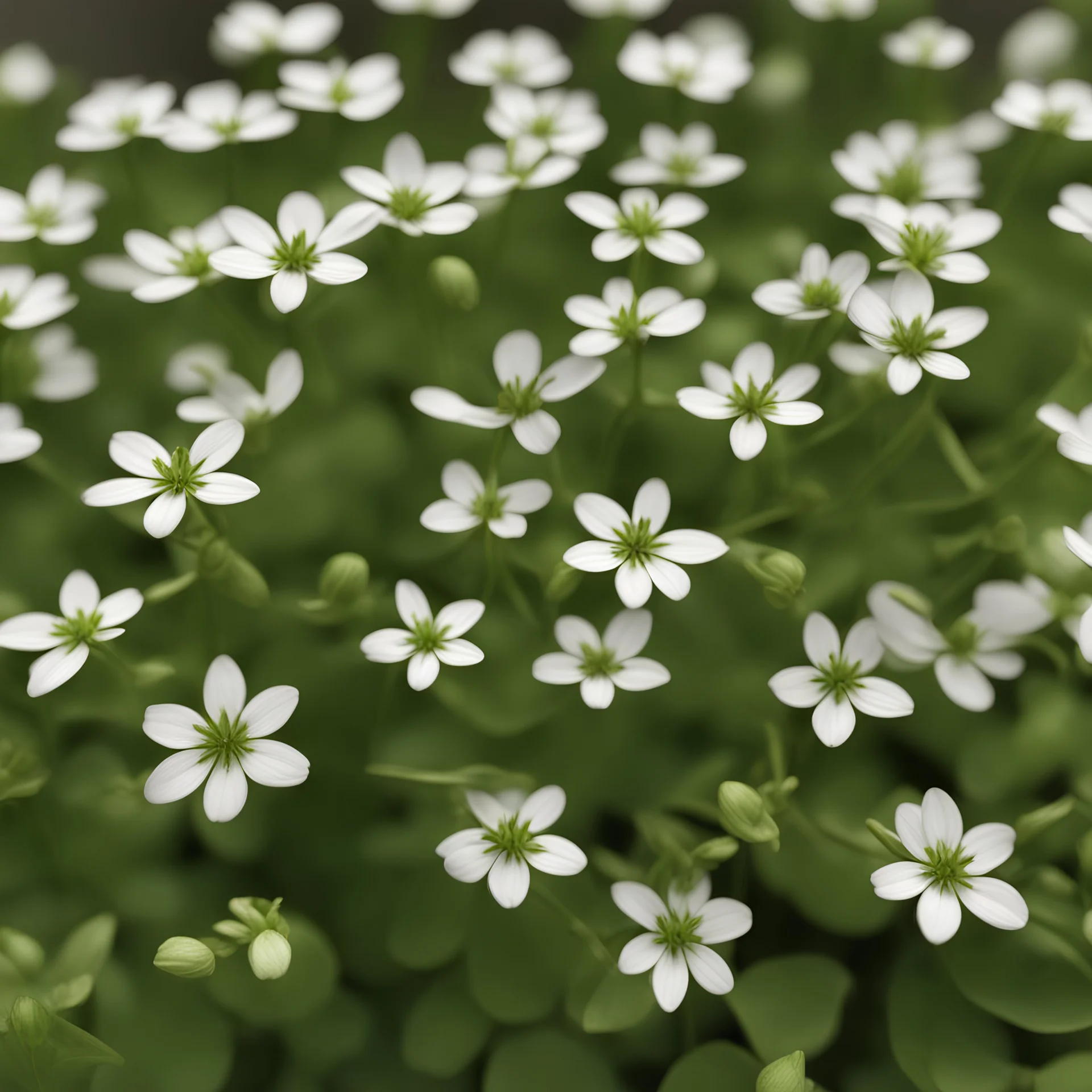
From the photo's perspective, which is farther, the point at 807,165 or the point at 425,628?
the point at 807,165

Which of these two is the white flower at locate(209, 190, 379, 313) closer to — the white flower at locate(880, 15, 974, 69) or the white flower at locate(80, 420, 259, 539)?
the white flower at locate(80, 420, 259, 539)

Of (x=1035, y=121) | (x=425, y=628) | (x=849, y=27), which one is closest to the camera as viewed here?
(x=425, y=628)

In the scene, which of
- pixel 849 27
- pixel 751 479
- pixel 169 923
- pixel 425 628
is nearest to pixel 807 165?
pixel 849 27

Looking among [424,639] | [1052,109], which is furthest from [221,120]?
[1052,109]

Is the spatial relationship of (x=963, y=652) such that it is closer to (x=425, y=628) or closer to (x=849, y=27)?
(x=425, y=628)

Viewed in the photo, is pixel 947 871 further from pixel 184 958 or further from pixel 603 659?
pixel 184 958

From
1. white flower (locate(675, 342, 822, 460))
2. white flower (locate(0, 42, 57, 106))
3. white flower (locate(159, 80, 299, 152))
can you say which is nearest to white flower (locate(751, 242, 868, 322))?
white flower (locate(675, 342, 822, 460))

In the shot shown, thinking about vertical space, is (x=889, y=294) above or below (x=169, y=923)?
above

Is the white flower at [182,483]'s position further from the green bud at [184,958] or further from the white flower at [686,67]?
the white flower at [686,67]
